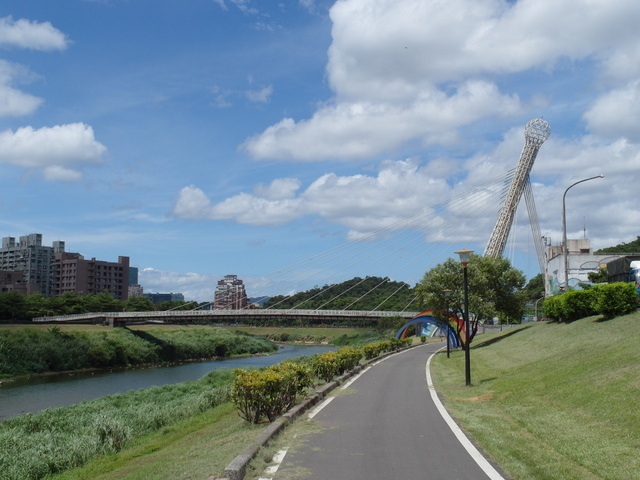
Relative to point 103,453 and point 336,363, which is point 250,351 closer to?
point 336,363

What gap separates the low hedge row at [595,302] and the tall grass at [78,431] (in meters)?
15.8

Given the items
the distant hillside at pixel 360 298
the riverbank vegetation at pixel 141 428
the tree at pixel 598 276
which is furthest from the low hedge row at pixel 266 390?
the distant hillside at pixel 360 298

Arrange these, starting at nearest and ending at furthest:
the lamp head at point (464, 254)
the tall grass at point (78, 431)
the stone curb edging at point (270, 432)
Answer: the stone curb edging at point (270, 432), the tall grass at point (78, 431), the lamp head at point (464, 254)

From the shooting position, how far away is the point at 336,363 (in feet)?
65.7

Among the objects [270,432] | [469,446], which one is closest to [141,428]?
[270,432]

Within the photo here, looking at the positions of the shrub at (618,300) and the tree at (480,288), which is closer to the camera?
the shrub at (618,300)

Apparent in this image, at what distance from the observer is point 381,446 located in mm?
9219

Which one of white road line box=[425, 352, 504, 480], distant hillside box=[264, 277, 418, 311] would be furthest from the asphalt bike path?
distant hillside box=[264, 277, 418, 311]

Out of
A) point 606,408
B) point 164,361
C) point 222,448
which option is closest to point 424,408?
point 606,408

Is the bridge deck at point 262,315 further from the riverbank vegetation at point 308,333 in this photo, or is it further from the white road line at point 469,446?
the white road line at point 469,446

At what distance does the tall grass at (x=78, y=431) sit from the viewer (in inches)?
481

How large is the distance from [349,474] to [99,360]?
56782mm

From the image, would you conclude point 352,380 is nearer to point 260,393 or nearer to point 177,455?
point 260,393

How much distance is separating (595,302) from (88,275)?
136m
